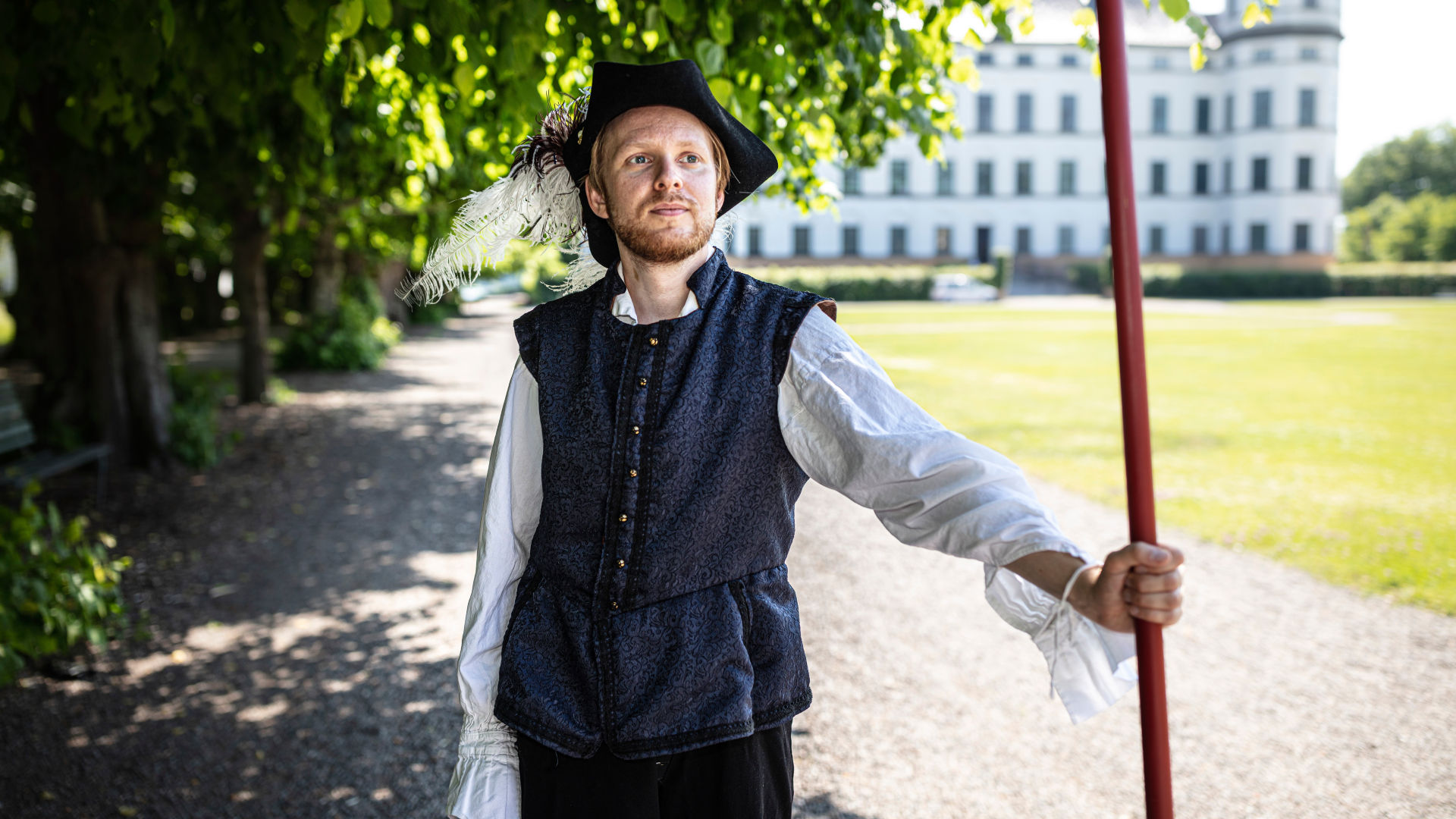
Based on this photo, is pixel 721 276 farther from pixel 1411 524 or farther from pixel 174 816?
pixel 1411 524

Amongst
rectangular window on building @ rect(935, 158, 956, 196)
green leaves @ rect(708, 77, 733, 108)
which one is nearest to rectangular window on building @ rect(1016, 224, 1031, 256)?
rectangular window on building @ rect(935, 158, 956, 196)

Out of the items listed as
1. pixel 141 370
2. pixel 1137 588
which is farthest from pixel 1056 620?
pixel 141 370

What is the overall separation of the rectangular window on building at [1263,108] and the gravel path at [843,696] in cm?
6086

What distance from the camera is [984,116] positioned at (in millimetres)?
63625

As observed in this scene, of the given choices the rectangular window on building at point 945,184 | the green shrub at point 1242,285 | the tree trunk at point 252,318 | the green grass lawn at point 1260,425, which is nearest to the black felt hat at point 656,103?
the green grass lawn at point 1260,425

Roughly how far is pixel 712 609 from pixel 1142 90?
222 feet

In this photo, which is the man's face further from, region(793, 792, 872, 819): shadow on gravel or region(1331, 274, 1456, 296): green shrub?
region(1331, 274, 1456, 296): green shrub

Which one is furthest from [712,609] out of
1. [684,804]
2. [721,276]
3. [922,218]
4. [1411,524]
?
[922,218]

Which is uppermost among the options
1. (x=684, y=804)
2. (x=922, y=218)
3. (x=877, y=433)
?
(x=922, y=218)

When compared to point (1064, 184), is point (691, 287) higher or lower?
lower

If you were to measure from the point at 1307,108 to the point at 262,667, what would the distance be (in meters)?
66.2

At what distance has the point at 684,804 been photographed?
6.63ft

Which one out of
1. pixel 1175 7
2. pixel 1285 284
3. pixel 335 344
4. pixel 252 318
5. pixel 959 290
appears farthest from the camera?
pixel 1285 284

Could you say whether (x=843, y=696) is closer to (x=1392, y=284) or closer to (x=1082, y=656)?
(x=1082, y=656)
